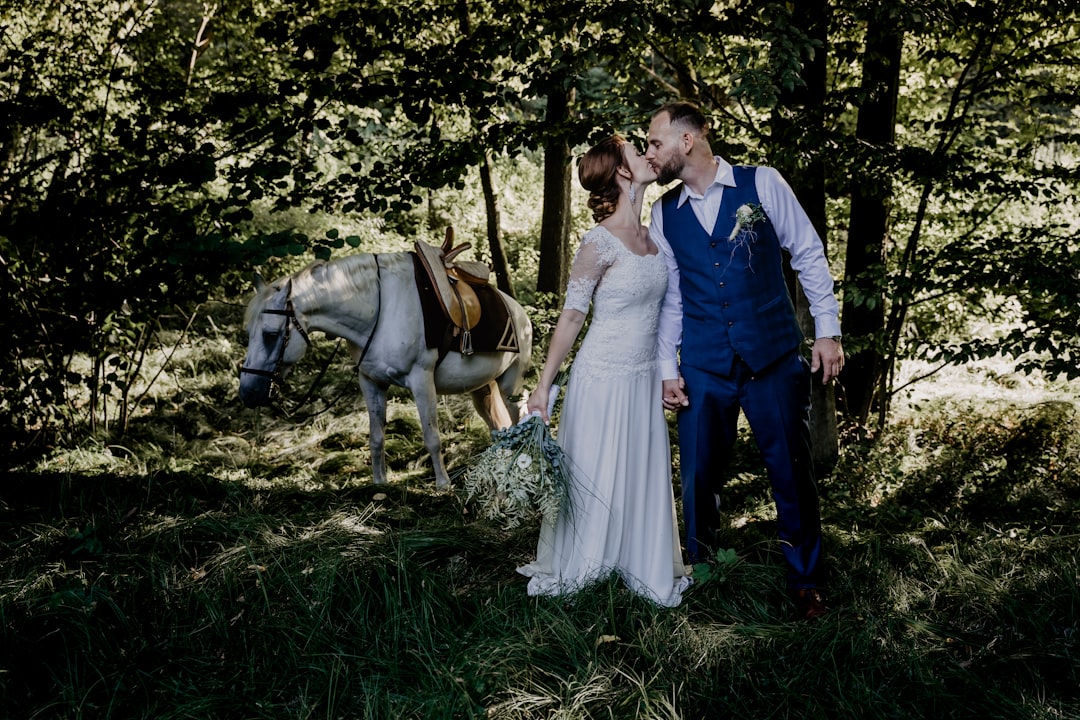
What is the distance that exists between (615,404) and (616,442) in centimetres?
17

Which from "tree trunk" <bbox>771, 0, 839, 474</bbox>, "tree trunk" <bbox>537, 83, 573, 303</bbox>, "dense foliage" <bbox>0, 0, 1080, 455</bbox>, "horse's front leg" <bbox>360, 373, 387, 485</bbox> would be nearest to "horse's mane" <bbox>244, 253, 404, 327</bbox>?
"dense foliage" <bbox>0, 0, 1080, 455</bbox>

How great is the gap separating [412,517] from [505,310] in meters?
1.87

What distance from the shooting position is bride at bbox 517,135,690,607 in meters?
3.40

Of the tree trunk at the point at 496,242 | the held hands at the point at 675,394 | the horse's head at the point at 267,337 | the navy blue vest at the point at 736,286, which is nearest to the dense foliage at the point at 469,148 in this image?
the horse's head at the point at 267,337

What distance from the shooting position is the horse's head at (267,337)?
4887mm

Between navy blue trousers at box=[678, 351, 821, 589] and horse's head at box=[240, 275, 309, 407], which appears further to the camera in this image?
horse's head at box=[240, 275, 309, 407]

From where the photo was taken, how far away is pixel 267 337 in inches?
193

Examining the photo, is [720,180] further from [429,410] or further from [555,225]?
[555,225]

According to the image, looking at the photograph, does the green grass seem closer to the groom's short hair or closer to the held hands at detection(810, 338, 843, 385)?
the held hands at detection(810, 338, 843, 385)

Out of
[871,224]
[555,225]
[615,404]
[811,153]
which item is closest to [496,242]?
[555,225]

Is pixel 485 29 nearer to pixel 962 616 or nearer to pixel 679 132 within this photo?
pixel 679 132

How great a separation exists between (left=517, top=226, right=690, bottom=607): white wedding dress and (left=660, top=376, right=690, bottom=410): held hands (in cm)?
7

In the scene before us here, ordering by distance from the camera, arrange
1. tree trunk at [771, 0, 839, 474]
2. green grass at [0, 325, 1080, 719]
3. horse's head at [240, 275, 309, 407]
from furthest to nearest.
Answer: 1. horse's head at [240, 275, 309, 407]
2. tree trunk at [771, 0, 839, 474]
3. green grass at [0, 325, 1080, 719]

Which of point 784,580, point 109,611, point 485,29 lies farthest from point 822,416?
point 109,611
